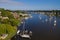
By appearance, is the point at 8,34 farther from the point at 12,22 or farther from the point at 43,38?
the point at 12,22

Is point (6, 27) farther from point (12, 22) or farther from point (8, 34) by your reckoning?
point (12, 22)

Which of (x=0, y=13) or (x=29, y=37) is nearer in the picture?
(x=29, y=37)

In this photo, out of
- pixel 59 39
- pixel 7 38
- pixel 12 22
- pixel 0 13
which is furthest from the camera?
pixel 0 13

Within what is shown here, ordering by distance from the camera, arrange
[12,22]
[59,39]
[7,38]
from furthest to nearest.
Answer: [12,22]
[59,39]
[7,38]

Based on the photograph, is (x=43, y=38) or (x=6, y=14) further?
(x=6, y=14)

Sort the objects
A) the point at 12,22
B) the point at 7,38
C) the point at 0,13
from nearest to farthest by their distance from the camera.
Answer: the point at 7,38 → the point at 12,22 → the point at 0,13

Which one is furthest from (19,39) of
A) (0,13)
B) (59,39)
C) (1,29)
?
(0,13)

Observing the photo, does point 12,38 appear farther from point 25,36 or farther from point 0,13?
point 0,13

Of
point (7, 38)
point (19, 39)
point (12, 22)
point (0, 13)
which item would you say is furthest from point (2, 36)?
point (0, 13)
